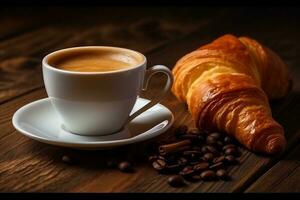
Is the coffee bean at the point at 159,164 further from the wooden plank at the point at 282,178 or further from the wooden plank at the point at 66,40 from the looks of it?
the wooden plank at the point at 66,40

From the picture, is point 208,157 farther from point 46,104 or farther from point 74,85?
point 46,104

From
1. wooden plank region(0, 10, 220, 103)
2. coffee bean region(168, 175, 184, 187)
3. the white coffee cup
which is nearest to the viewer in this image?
coffee bean region(168, 175, 184, 187)

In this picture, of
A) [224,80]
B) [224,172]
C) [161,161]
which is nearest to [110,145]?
[161,161]

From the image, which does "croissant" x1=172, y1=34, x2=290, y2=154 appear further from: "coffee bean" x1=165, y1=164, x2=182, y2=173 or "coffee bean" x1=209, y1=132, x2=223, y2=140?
"coffee bean" x1=165, y1=164, x2=182, y2=173

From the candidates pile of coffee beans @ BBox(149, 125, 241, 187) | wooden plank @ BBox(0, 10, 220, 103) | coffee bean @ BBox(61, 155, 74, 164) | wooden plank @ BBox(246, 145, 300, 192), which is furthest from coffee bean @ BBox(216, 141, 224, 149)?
wooden plank @ BBox(0, 10, 220, 103)

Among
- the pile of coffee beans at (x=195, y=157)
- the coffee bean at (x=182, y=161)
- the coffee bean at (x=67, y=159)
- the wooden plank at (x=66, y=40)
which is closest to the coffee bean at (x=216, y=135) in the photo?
the pile of coffee beans at (x=195, y=157)

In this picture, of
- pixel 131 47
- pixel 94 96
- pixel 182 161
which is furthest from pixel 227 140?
pixel 131 47

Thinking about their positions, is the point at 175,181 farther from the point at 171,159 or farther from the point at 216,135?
the point at 216,135
